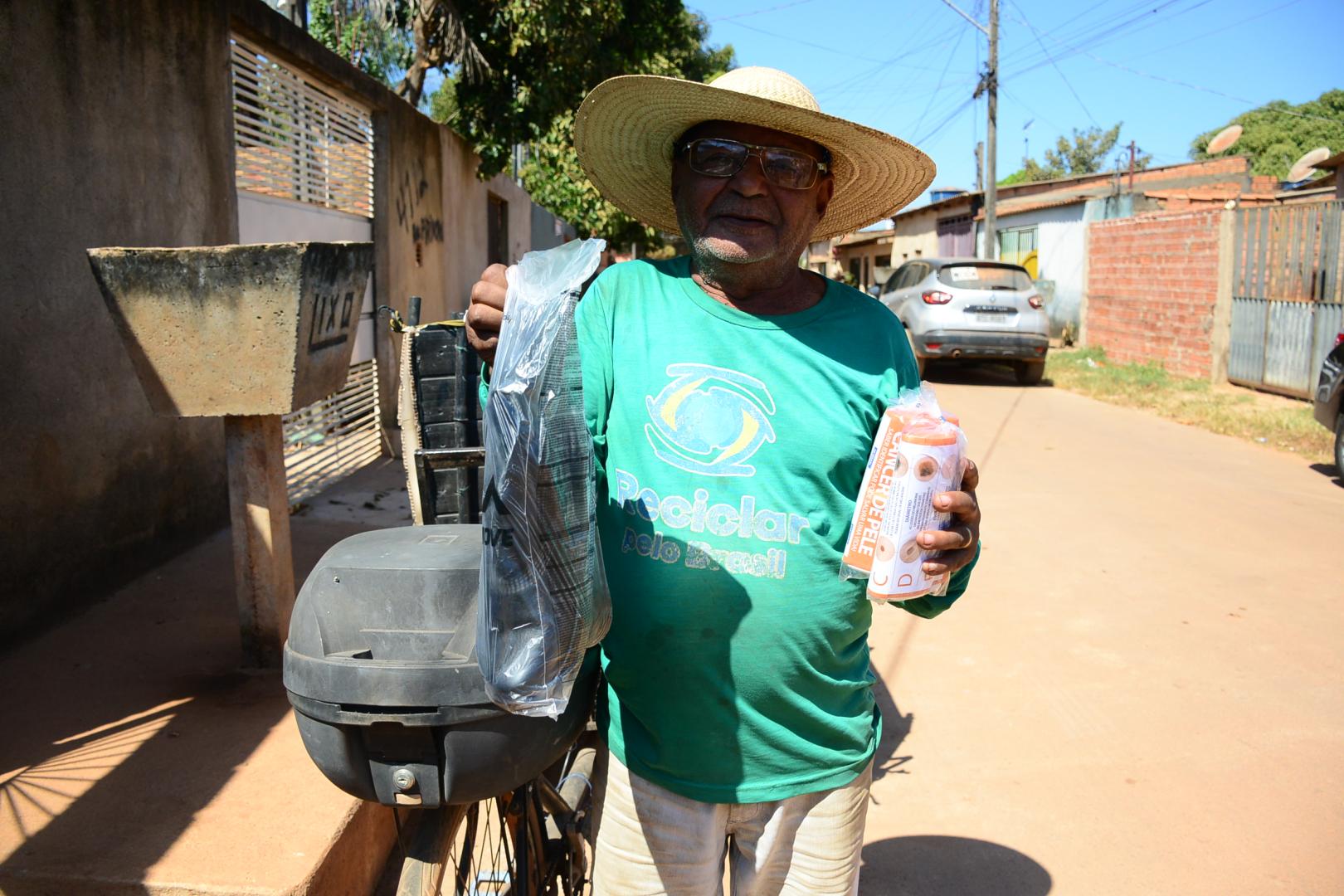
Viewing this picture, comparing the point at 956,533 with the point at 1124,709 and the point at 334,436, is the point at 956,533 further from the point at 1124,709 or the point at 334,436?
the point at 334,436

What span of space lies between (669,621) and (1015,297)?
462 inches

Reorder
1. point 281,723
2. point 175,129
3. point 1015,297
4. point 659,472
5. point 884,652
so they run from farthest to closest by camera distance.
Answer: point 1015,297, point 175,129, point 884,652, point 281,723, point 659,472

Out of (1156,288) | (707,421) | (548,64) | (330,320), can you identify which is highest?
(548,64)

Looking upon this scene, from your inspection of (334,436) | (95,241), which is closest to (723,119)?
(95,241)

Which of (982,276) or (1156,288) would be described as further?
(1156,288)

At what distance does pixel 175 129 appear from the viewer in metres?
4.93

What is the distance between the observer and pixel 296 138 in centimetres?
682

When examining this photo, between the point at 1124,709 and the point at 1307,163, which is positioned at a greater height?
the point at 1307,163

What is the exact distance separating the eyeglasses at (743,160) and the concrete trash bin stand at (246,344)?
164 cm

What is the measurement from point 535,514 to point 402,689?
316 mm

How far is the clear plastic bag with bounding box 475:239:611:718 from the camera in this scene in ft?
4.30

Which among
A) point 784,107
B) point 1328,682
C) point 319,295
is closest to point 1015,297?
point 1328,682

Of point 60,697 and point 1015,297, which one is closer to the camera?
point 60,697

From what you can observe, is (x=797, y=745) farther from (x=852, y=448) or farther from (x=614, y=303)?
(x=614, y=303)
